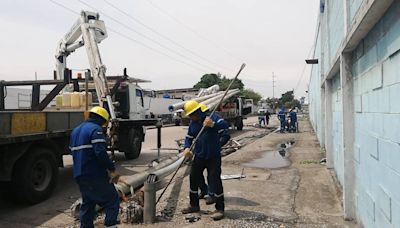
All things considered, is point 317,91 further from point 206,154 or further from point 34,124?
point 34,124

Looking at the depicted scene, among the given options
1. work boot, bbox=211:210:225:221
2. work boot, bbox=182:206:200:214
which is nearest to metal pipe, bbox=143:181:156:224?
work boot, bbox=182:206:200:214

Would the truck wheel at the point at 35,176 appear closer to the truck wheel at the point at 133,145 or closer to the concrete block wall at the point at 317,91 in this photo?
the truck wheel at the point at 133,145

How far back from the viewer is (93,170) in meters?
4.97

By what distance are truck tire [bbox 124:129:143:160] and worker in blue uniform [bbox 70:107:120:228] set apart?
7.57 meters

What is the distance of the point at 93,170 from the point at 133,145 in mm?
7959

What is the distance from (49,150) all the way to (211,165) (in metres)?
3.54

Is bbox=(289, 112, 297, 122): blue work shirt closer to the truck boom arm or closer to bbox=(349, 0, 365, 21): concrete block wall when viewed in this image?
the truck boom arm

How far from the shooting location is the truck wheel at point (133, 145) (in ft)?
41.7

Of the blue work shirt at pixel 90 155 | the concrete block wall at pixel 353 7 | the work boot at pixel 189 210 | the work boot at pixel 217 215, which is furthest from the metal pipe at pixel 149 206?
the concrete block wall at pixel 353 7

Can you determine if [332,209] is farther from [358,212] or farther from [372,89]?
[372,89]

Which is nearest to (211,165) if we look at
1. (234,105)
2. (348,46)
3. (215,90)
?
(348,46)

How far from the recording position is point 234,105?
27875 millimetres

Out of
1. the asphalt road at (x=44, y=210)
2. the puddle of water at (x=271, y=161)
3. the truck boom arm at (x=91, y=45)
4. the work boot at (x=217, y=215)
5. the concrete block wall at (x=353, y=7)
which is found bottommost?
the asphalt road at (x=44, y=210)

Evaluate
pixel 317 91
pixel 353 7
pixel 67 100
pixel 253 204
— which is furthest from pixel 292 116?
pixel 353 7
